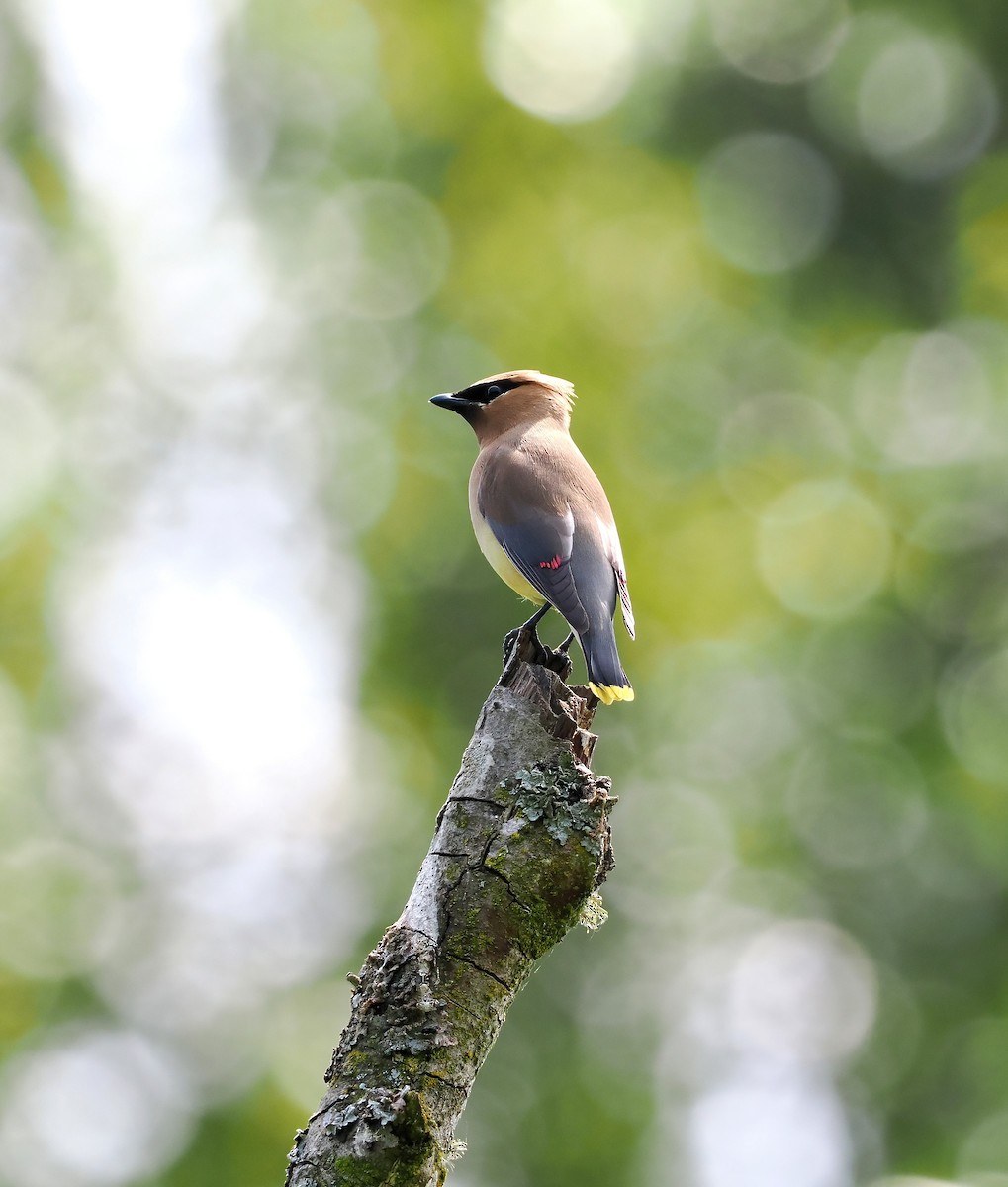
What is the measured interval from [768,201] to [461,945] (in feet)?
47.9

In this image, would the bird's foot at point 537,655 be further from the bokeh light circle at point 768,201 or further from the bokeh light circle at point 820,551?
the bokeh light circle at point 768,201

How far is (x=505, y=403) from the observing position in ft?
25.7

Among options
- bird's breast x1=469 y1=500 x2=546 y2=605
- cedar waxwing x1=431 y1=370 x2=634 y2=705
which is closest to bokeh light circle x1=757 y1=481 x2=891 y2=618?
cedar waxwing x1=431 y1=370 x2=634 y2=705

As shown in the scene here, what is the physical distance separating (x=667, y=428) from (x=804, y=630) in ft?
7.68

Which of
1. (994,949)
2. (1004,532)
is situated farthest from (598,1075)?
(1004,532)

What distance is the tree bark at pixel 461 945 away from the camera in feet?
11.0

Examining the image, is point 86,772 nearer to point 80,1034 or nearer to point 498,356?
point 80,1034

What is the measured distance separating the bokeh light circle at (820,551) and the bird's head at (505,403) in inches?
277

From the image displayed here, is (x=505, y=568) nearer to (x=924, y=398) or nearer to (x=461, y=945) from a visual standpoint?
(x=461, y=945)

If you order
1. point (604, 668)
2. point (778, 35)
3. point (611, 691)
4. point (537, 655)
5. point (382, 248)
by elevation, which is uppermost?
point (778, 35)

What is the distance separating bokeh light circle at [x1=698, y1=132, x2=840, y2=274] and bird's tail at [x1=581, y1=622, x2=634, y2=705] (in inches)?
443

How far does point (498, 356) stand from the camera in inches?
538

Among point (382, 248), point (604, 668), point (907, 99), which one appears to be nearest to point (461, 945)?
point (604, 668)

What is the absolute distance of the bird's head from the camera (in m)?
7.80
